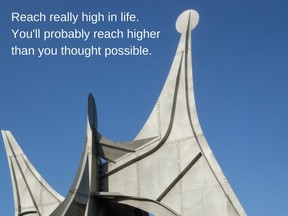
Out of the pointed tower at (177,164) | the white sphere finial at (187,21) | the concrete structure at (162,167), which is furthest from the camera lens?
the white sphere finial at (187,21)

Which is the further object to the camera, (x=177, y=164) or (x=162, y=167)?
(x=162, y=167)

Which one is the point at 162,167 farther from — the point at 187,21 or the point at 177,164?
the point at 187,21

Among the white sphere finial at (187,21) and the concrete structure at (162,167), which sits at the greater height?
the white sphere finial at (187,21)

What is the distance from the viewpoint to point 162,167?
51.2 feet

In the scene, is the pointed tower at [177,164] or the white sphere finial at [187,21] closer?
the pointed tower at [177,164]

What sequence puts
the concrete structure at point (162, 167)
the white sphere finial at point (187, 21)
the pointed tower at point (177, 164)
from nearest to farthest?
the pointed tower at point (177, 164)
the concrete structure at point (162, 167)
the white sphere finial at point (187, 21)

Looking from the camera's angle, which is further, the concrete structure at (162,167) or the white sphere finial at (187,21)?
the white sphere finial at (187,21)

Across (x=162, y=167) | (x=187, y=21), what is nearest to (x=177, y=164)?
(x=162, y=167)

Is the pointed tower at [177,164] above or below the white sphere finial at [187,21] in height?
below

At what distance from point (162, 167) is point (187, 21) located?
4939 millimetres

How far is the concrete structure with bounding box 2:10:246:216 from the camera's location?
1458 cm

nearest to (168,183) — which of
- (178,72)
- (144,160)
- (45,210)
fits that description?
(144,160)

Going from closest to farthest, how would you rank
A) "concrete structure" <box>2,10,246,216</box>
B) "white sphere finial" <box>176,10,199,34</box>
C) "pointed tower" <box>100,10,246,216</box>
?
"pointed tower" <box>100,10,246,216</box>, "concrete structure" <box>2,10,246,216</box>, "white sphere finial" <box>176,10,199,34</box>

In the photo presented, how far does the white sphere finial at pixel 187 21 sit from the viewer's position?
16.8m
